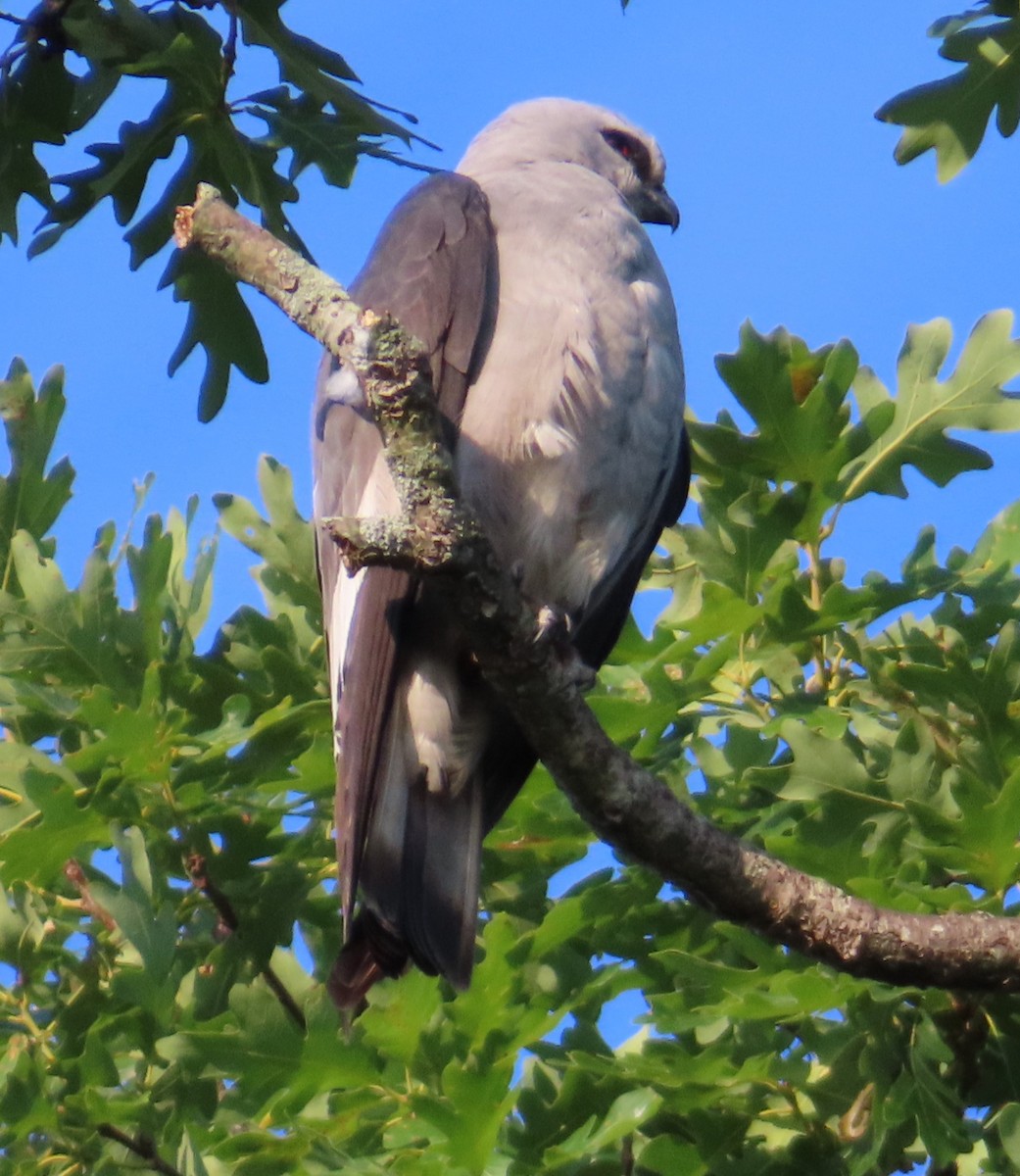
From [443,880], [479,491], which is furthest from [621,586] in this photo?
[443,880]

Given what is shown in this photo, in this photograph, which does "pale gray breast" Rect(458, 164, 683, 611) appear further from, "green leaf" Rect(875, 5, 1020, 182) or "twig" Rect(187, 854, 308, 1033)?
"twig" Rect(187, 854, 308, 1033)

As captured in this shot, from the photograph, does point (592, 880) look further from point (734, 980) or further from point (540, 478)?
point (540, 478)

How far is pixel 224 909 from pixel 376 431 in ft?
4.26

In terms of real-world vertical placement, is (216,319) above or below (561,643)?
above

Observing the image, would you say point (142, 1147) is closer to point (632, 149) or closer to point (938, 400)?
point (938, 400)

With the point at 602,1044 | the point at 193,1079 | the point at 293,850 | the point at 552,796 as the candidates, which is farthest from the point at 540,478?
the point at 193,1079

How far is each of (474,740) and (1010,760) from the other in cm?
129

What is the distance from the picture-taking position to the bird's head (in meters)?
4.91

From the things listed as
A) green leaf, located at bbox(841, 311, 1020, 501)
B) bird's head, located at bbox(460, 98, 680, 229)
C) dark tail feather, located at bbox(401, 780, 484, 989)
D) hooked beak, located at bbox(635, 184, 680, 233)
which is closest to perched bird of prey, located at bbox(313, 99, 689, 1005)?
dark tail feather, located at bbox(401, 780, 484, 989)

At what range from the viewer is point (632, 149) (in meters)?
5.32

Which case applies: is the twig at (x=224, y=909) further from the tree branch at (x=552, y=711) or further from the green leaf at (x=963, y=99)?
the green leaf at (x=963, y=99)

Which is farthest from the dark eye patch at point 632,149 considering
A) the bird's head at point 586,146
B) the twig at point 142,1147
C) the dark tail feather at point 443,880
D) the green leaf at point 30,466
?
the twig at point 142,1147

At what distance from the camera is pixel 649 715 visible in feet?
11.0

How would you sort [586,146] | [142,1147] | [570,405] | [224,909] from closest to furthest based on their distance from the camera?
[142,1147]
[224,909]
[570,405]
[586,146]
